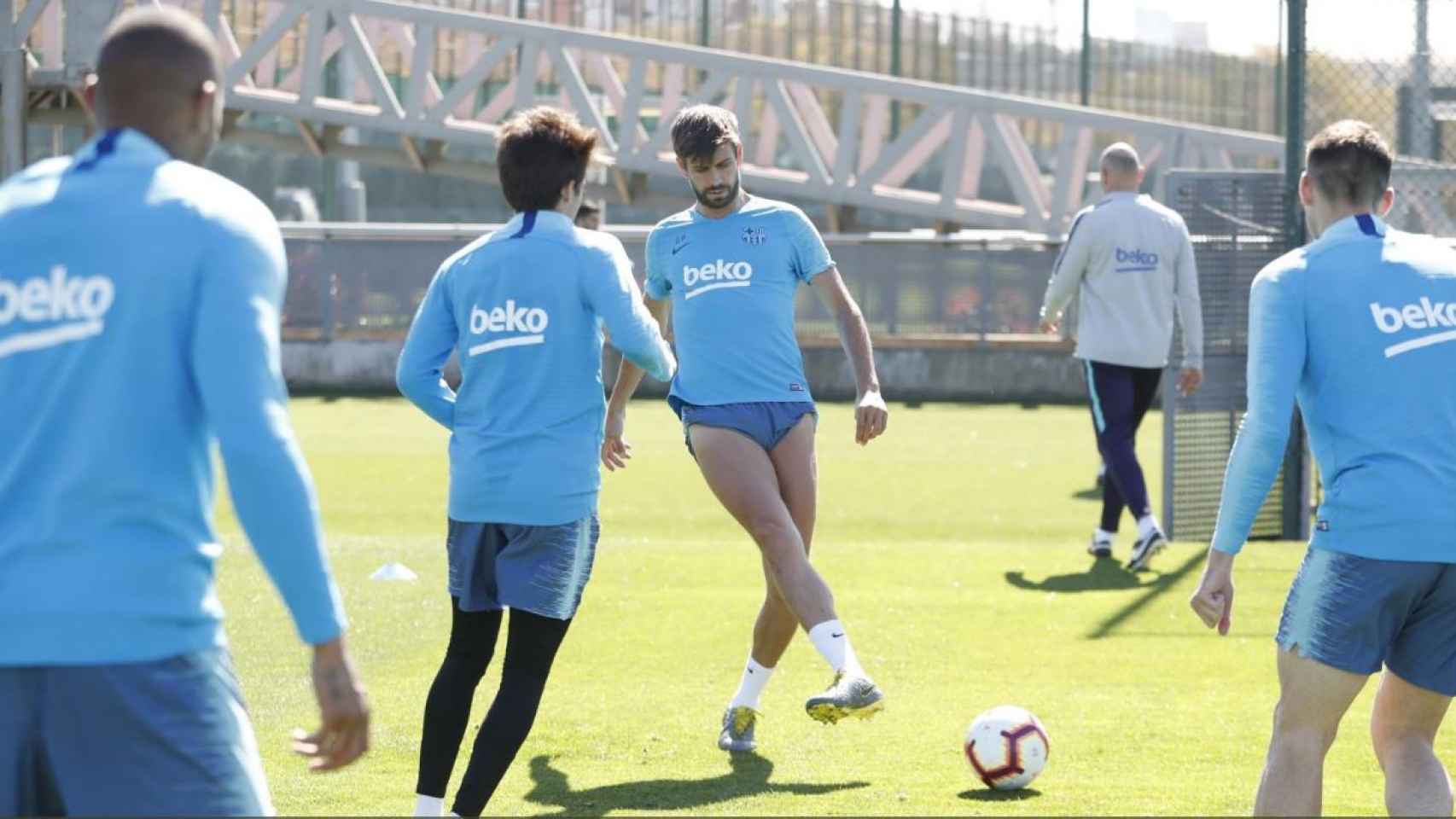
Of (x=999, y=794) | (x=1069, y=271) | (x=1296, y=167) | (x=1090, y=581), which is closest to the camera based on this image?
(x=999, y=794)

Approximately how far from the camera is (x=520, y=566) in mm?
5523

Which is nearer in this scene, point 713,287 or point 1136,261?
point 713,287

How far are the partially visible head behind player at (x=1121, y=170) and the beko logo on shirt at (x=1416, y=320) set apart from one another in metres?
7.07

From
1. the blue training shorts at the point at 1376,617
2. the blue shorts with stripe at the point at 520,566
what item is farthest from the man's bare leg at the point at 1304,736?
the blue shorts with stripe at the point at 520,566

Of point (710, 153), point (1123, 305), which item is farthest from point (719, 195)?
point (1123, 305)

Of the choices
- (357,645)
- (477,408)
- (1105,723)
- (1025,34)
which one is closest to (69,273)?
(477,408)

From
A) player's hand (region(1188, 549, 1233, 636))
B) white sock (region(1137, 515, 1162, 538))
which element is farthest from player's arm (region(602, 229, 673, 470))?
white sock (region(1137, 515, 1162, 538))

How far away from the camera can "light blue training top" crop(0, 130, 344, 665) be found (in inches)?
126

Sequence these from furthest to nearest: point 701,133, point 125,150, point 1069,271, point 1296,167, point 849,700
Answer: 1. point 1296,167
2. point 1069,271
3. point 701,133
4. point 849,700
5. point 125,150

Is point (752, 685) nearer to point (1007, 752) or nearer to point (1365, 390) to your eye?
point (1007, 752)

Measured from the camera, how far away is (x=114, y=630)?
3.20 meters

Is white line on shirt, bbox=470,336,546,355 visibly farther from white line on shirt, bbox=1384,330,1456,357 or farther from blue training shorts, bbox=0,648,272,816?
blue training shorts, bbox=0,648,272,816

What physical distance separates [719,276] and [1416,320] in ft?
8.80

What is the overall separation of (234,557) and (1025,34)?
23.1 m
